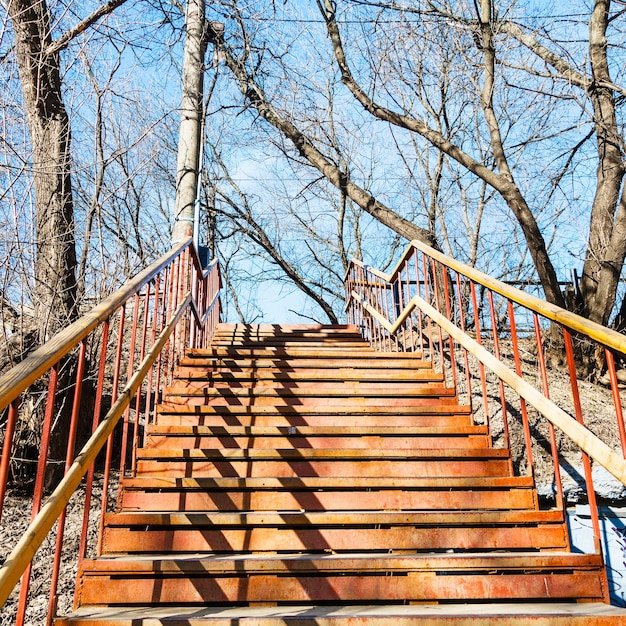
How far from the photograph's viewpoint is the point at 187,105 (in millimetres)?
8000

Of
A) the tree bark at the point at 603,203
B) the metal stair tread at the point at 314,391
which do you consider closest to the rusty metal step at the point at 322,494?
the metal stair tread at the point at 314,391

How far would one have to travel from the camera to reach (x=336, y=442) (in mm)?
3805

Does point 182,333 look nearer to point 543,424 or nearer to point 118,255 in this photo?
point 118,255

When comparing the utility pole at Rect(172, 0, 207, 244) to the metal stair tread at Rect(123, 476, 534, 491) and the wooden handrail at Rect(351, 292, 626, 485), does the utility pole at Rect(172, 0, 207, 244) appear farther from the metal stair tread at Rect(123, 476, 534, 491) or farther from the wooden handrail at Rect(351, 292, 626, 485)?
the metal stair tread at Rect(123, 476, 534, 491)

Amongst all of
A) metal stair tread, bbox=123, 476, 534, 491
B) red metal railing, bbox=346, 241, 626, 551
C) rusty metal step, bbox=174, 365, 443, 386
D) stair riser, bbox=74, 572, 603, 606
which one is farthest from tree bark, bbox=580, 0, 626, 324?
stair riser, bbox=74, 572, 603, 606

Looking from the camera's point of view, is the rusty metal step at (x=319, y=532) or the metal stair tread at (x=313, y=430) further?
the metal stair tread at (x=313, y=430)

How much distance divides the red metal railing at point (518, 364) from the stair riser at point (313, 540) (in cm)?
44

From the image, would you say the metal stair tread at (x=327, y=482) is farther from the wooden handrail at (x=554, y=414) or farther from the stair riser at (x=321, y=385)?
the stair riser at (x=321, y=385)

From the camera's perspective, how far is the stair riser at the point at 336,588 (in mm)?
2461

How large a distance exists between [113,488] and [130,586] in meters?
2.63

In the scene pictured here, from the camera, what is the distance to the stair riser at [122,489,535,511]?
312 cm

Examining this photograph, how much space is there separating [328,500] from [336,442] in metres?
0.63

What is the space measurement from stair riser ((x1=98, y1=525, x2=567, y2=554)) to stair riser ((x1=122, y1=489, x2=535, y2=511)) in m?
0.24

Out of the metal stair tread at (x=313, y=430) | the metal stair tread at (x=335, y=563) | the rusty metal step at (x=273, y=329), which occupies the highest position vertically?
the rusty metal step at (x=273, y=329)
